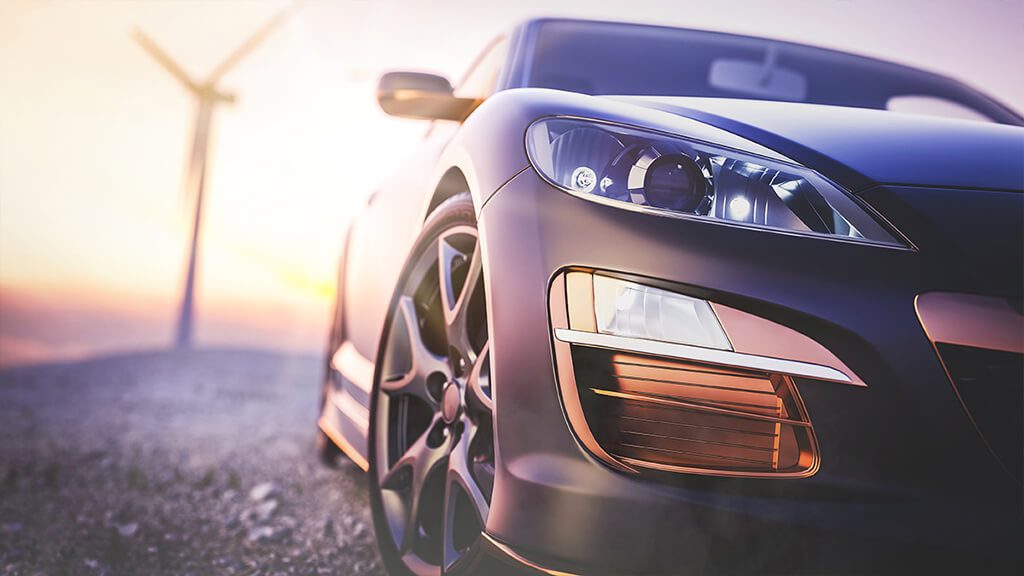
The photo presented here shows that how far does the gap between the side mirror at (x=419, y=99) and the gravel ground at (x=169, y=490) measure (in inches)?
46.7

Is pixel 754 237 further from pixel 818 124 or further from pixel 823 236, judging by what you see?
pixel 818 124

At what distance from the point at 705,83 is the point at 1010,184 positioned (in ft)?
4.40

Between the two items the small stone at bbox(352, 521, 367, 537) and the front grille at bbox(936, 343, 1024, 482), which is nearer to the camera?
the front grille at bbox(936, 343, 1024, 482)

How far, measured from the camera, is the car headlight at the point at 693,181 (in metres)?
1.13

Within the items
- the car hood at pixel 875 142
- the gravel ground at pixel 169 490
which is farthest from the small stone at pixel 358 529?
the car hood at pixel 875 142

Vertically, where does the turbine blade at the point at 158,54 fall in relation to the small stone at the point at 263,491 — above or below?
above

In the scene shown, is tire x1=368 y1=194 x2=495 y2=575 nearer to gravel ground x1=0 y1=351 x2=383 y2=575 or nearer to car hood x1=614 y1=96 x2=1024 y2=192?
gravel ground x1=0 y1=351 x2=383 y2=575

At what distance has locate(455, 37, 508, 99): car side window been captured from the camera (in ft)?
8.08

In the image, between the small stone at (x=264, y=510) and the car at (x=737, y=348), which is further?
the small stone at (x=264, y=510)

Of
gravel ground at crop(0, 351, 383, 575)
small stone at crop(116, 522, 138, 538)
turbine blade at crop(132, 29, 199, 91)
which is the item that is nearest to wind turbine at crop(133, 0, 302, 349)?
turbine blade at crop(132, 29, 199, 91)

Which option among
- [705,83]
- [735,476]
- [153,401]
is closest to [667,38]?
[705,83]

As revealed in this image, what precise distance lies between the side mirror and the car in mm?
830

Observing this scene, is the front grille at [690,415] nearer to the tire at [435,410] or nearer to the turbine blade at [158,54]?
the tire at [435,410]

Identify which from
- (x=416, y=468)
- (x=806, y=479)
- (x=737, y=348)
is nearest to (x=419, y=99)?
(x=416, y=468)
